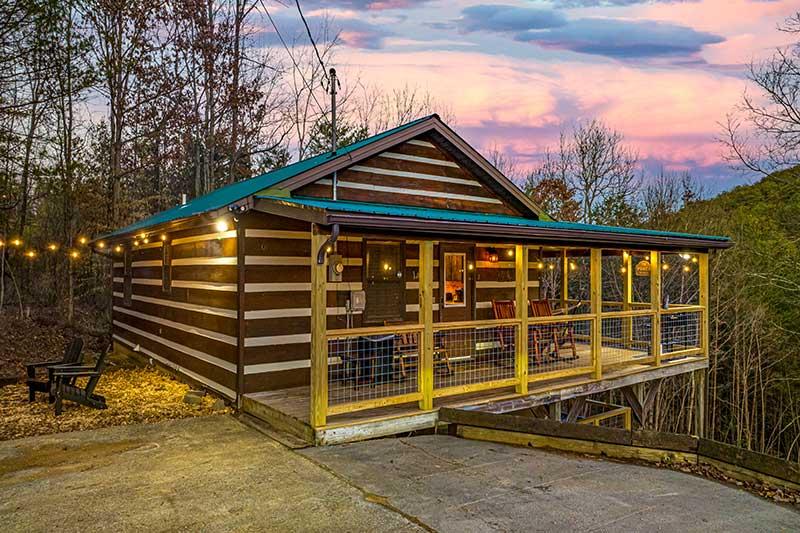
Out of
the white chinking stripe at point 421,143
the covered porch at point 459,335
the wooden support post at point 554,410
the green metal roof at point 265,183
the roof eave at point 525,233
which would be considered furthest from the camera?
the white chinking stripe at point 421,143

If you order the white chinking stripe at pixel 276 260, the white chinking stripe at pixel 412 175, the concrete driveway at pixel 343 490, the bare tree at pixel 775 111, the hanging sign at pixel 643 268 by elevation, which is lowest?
the concrete driveway at pixel 343 490

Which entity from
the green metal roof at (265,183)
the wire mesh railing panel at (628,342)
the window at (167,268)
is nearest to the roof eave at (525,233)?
the wire mesh railing panel at (628,342)

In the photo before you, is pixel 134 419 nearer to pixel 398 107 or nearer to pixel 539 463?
pixel 539 463

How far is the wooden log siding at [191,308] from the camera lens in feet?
25.1

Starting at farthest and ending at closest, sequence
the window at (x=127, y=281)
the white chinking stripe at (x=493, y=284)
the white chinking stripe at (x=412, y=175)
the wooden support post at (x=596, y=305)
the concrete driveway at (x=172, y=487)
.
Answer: the window at (x=127, y=281) → the white chinking stripe at (x=493, y=284) → the white chinking stripe at (x=412, y=175) → the wooden support post at (x=596, y=305) → the concrete driveway at (x=172, y=487)

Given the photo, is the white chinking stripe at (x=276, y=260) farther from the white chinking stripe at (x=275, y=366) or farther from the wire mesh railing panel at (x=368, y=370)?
the white chinking stripe at (x=275, y=366)

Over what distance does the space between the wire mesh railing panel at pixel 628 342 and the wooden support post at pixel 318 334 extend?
212 inches

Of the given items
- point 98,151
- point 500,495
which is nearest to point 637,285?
point 500,495

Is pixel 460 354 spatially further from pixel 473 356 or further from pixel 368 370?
pixel 368 370

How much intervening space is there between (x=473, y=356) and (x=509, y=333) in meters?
1.15

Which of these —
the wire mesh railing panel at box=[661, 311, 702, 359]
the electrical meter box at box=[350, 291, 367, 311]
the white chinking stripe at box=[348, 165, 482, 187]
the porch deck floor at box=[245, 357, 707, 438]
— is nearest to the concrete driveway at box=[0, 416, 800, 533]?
the porch deck floor at box=[245, 357, 707, 438]

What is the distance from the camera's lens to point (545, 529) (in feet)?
12.5

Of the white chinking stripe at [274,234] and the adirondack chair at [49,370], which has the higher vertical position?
the white chinking stripe at [274,234]

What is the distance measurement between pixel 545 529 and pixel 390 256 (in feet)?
18.7
